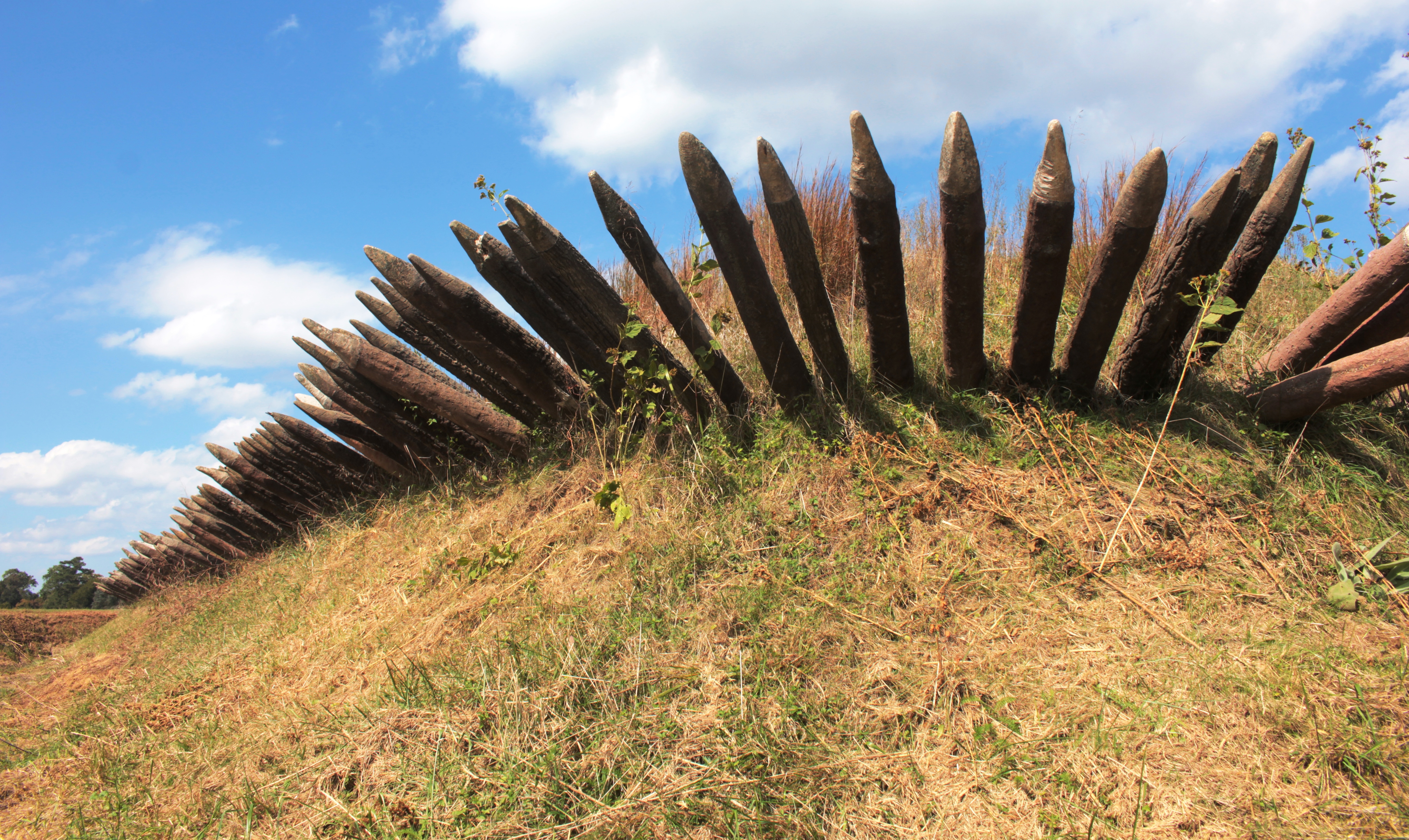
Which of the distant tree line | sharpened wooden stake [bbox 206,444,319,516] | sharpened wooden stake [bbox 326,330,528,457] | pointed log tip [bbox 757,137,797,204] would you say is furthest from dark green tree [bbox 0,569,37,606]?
pointed log tip [bbox 757,137,797,204]

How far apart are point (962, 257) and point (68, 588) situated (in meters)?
30.5

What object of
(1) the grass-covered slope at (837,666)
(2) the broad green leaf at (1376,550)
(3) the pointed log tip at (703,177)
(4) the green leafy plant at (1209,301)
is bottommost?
(2) the broad green leaf at (1376,550)

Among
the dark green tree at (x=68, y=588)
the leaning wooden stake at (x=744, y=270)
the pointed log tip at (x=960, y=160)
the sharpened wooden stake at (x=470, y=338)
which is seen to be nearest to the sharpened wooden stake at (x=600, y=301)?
the leaning wooden stake at (x=744, y=270)

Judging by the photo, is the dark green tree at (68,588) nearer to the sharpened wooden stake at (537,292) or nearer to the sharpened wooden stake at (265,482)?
the sharpened wooden stake at (265,482)

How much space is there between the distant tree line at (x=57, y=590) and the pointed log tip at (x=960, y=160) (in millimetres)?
26366

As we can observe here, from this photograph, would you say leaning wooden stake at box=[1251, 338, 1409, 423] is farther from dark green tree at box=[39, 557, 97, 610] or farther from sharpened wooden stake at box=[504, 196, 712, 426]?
dark green tree at box=[39, 557, 97, 610]

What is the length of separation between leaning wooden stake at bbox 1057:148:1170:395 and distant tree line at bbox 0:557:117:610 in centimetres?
2649

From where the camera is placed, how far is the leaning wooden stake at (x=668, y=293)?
375cm

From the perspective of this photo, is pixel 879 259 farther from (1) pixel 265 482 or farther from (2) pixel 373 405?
(1) pixel 265 482

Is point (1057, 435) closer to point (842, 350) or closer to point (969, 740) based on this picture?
point (842, 350)

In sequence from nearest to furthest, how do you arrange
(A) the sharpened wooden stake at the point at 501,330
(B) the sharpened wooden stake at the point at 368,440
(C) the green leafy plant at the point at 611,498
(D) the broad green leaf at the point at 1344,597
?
(D) the broad green leaf at the point at 1344,597 → (C) the green leafy plant at the point at 611,498 → (A) the sharpened wooden stake at the point at 501,330 → (B) the sharpened wooden stake at the point at 368,440

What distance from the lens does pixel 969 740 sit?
A: 7.88 ft

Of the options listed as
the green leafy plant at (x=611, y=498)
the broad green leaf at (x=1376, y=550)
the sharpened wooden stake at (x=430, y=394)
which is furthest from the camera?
the sharpened wooden stake at (x=430, y=394)

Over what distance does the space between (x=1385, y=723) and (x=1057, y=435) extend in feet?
5.76
